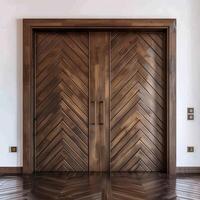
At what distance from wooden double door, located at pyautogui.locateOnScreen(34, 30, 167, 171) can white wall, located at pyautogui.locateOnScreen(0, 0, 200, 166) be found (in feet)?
0.88

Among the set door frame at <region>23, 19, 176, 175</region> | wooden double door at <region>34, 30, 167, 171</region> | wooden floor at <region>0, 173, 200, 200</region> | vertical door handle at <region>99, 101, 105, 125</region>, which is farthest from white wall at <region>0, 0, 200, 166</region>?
vertical door handle at <region>99, 101, 105, 125</region>

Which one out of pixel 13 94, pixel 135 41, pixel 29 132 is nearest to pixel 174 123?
pixel 135 41

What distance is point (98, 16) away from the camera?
4.41 m

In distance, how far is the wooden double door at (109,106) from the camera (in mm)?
4555

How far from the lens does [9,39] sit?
444 centimetres

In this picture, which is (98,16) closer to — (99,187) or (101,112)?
(101,112)

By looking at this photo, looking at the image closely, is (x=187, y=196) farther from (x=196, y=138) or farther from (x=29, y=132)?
(x=29, y=132)

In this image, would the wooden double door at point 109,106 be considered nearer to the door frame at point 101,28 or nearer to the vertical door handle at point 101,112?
the vertical door handle at point 101,112

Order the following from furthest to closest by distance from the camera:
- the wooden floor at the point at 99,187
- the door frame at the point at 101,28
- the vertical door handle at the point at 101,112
Result: the vertical door handle at the point at 101,112 → the door frame at the point at 101,28 → the wooden floor at the point at 99,187

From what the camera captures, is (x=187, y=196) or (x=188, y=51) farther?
(x=188, y=51)

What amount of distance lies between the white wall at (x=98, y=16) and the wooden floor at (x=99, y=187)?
0.50 metres

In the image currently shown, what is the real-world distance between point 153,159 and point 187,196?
1.26 metres

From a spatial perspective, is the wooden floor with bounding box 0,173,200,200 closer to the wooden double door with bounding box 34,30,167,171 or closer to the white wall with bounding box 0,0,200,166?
the wooden double door with bounding box 34,30,167,171

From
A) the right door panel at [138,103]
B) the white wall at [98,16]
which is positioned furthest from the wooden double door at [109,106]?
the white wall at [98,16]
